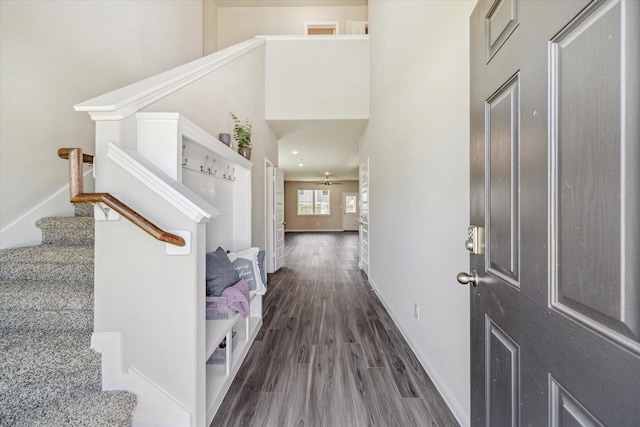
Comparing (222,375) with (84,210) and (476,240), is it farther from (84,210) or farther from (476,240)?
(84,210)

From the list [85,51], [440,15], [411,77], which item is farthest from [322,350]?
[85,51]

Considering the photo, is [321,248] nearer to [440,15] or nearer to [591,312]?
[440,15]

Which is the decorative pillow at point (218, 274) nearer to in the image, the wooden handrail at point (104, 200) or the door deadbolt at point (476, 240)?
Answer: the wooden handrail at point (104, 200)

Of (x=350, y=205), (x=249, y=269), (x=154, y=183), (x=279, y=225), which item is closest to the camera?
(x=154, y=183)

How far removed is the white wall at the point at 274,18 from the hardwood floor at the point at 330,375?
220 inches

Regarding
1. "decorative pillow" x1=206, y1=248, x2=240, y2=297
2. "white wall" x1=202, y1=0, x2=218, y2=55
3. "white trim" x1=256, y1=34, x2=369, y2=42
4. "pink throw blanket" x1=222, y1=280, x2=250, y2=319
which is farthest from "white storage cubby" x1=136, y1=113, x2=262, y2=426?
"white wall" x1=202, y1=0, x2=218, y2=55

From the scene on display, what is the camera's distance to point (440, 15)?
1688mm

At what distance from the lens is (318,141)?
5402mm

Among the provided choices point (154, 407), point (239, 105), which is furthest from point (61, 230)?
point (239, 105)

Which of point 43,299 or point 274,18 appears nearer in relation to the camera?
point 43,299

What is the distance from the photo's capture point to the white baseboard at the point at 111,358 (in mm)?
1278

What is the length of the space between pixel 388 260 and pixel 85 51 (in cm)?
365

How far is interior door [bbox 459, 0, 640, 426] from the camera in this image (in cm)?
42

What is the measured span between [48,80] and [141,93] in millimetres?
1420
